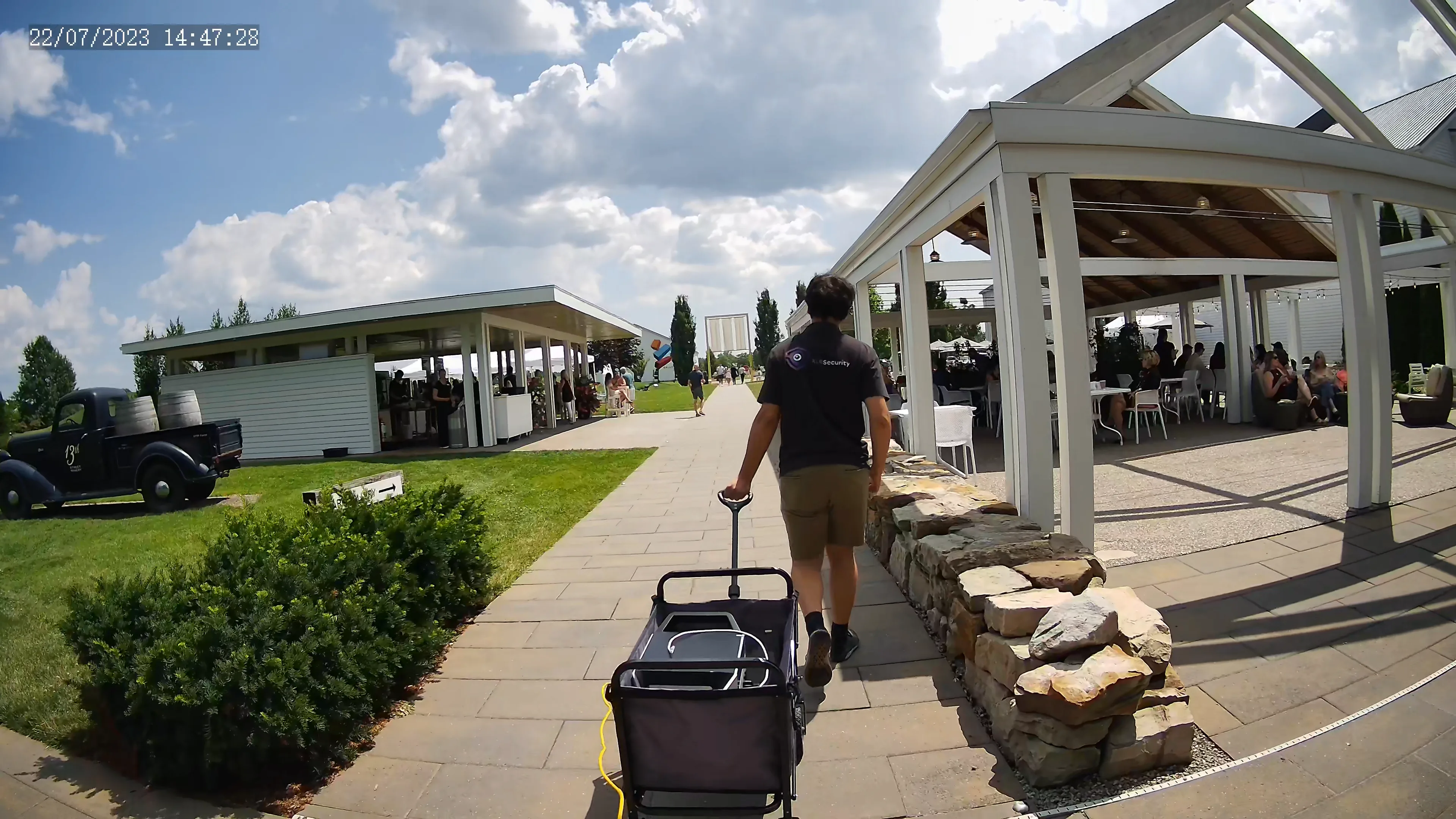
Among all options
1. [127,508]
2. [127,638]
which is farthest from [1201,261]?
[127,508]

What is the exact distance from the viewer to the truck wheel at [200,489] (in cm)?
906

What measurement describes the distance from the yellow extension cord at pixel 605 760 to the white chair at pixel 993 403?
389 inches

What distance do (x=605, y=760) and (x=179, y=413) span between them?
9.44m

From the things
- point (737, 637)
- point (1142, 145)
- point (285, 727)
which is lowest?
point (285, 727)

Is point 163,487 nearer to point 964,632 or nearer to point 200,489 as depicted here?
point 200,489

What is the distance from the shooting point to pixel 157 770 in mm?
2592

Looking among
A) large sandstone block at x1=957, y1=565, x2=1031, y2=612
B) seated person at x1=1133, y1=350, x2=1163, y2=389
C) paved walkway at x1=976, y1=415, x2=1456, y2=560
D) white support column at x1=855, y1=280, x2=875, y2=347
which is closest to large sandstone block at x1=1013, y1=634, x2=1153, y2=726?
large sandstone block at x1=957, y1=565, x2=1031, y2=612

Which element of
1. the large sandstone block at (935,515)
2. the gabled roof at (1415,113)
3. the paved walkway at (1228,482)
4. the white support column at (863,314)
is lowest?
the paved walkway at (1228,482)

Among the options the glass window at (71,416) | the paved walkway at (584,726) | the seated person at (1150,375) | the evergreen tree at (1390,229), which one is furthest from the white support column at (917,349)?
the evergreen tree at (1390,229)

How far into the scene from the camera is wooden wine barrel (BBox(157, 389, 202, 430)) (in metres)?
9.34

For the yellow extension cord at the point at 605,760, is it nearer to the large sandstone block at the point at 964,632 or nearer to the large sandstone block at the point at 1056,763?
the large sandstone block at the point at 1056,763

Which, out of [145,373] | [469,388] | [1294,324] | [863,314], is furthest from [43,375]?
[1294,324]

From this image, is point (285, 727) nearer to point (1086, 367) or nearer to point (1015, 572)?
point (1015, 572)

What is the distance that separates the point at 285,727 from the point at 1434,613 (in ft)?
17.0
